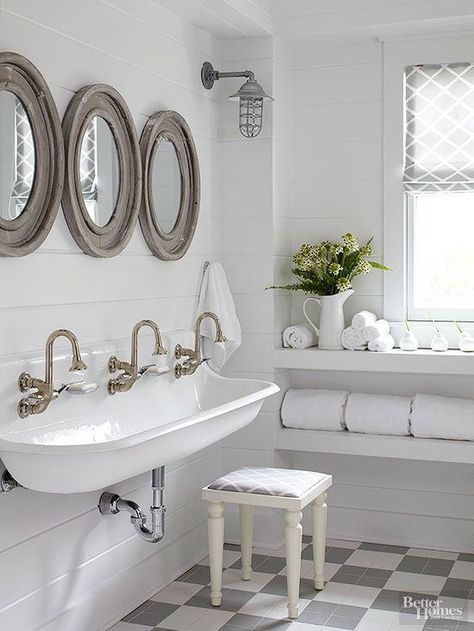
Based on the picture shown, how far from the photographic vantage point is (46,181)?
9.56 ft

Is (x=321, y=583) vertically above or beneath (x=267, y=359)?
beneath

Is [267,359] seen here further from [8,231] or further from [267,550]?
[8,231]

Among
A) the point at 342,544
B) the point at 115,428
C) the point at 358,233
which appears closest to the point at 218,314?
the point at 358,233

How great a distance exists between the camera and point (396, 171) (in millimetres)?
4266

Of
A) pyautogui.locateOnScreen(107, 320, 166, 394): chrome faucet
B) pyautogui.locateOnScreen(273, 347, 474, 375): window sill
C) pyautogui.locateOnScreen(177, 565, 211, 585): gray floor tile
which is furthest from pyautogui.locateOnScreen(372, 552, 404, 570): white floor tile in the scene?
pyautogui.locateOnScreen(107, 320, 166, 394): chrome faucet

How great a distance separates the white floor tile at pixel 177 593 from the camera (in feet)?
11.8

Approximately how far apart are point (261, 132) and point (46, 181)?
154 cm

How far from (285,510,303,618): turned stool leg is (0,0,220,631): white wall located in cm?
60

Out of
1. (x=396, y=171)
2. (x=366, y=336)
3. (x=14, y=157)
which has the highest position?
(x=396, y=171)

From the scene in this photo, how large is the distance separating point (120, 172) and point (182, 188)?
54cm

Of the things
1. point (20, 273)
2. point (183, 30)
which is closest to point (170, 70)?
point (183, 30)

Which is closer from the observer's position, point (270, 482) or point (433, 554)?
point (270, 482)

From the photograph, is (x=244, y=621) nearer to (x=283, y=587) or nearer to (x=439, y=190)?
(x=283, y=587)

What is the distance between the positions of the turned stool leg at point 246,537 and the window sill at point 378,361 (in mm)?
752
